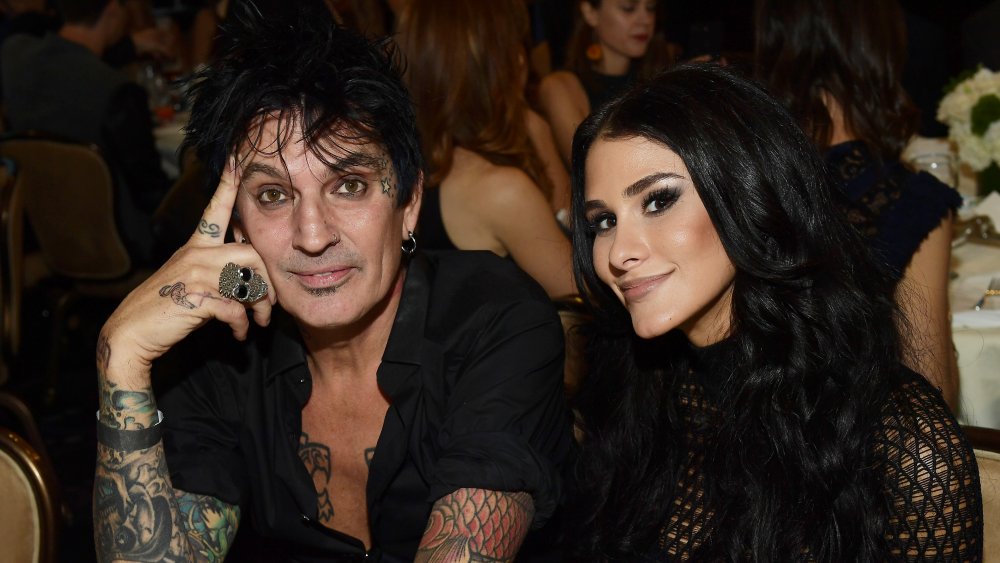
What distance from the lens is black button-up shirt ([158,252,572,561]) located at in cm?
182

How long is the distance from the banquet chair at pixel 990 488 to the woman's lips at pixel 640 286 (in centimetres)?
64

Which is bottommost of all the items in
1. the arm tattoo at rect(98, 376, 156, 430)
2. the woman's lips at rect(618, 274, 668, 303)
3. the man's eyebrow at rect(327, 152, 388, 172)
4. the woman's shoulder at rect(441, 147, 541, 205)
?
Result: the arm tattoo at rect(98, 376, 156, 430)

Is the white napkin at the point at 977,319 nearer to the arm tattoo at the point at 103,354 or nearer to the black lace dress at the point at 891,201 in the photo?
the black lace dress at the point at 891,201

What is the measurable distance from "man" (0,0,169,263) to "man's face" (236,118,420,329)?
276cm

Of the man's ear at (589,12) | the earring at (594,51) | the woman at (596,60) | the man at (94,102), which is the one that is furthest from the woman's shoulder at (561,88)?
the man at (94,102)

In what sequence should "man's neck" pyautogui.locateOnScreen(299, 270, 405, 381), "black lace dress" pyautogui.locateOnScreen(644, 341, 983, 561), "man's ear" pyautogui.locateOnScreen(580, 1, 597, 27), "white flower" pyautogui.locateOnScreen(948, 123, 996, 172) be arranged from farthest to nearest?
"man's ear" pyautogui.locateOnScreen(580, 1, 597, 27) < "white flower" pyautogui.locateOnScreen(948, 123, 996, 172) < "man's neck" pyautogui.locateOnScreen(299, 270, 405, 381) < "black lace dress" pyautogui.locateOnScreen(644, 341, 983, 561)

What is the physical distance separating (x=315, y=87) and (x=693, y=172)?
2.38 feet

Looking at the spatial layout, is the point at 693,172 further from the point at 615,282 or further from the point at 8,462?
the point at 8,462

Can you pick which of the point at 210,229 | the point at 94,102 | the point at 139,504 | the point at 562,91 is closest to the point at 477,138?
the point at 210,229

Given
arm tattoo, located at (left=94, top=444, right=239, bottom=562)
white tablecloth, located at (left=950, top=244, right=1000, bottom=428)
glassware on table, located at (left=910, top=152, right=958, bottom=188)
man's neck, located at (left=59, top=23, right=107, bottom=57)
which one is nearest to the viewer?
arm tattoo, located at (left=94, top=444, right=239, bottom=562)

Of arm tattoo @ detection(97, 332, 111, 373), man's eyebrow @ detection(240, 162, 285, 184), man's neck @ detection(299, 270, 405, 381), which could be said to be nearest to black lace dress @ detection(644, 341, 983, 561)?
man's neck @ detection(299, 270, 405, 381)

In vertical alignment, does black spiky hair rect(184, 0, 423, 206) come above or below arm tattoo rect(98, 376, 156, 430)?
above

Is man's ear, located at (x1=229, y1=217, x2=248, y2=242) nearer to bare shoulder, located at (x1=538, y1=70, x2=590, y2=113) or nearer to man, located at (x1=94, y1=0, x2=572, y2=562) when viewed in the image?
man, located at (x1=94, y1=0, x2=572, y2=562)

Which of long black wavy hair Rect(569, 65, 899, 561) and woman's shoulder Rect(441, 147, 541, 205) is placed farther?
woman's shoulder Rect(441, 147, 541, 205)
